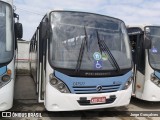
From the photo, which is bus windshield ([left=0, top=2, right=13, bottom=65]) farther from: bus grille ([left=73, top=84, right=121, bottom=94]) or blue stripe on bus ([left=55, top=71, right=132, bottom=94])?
bus grille ([left=73, top=84, right=121, bottom=94])

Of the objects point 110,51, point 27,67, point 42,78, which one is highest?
point 110,51

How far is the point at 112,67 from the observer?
19.9 feet

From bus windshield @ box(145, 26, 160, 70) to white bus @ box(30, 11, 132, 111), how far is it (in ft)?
3.91

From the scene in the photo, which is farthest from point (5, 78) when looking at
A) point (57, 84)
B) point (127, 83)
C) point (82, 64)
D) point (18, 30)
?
point (127, 83)

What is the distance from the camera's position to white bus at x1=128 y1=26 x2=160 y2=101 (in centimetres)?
726

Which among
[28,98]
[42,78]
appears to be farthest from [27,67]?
[42,78]

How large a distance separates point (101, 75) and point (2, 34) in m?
2.37

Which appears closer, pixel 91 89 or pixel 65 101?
pixel 65 101

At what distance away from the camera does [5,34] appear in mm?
5750

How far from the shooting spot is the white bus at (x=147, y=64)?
7262 millimetres

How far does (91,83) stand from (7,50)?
1970 mm

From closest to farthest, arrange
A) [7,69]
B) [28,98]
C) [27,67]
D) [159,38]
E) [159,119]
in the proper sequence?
[7,69], [159,119], [159,38], [28,98], [27,67]

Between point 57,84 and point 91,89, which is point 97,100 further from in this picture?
point 57,84

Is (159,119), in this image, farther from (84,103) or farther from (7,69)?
(7,69)
